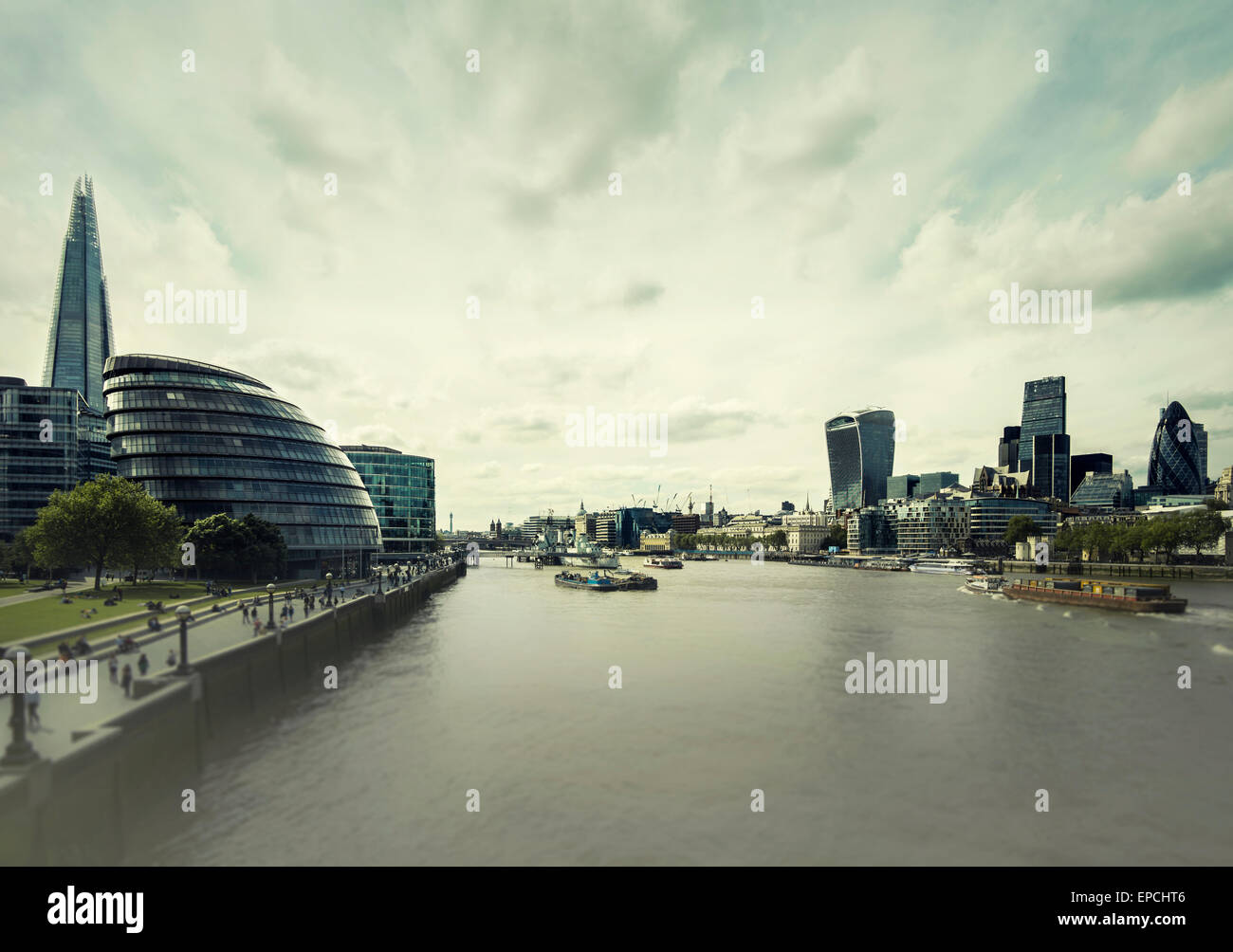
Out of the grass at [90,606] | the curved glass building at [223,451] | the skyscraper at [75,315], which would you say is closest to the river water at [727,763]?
the grass at [90,606]

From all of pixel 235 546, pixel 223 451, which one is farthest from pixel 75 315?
pixel 235 546

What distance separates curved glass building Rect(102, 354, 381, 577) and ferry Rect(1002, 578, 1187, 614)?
313 ft

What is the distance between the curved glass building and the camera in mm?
73562

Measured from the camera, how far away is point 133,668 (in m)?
21.5

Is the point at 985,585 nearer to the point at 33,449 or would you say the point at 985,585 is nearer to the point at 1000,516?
the point at 1000,516

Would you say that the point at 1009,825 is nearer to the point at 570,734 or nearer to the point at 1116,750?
the point at 1116,750

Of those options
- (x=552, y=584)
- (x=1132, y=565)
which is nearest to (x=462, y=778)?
(x=552, y=584)

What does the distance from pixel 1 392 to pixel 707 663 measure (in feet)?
394

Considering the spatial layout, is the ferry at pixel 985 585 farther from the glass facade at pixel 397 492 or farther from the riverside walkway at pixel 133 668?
the glass facade at pixel 397 492

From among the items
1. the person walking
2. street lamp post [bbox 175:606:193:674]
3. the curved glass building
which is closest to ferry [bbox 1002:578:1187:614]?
street lamp post [bbox 175:606:193:674]

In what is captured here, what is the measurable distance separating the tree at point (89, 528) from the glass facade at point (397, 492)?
111 metres

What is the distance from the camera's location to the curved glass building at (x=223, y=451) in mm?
73562

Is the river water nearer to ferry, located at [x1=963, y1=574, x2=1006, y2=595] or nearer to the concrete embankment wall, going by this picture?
the concrete embankment wall
